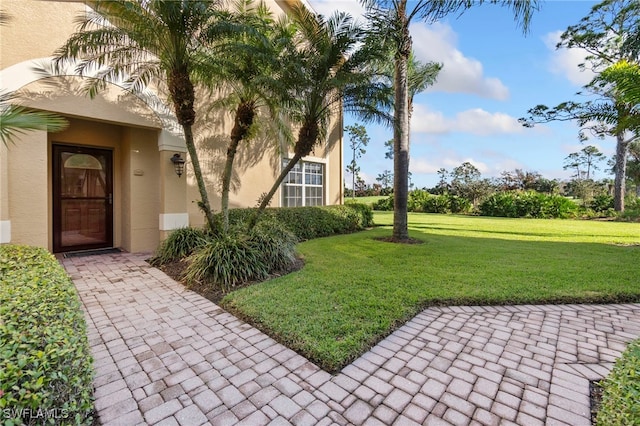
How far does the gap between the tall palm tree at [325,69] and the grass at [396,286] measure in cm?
249

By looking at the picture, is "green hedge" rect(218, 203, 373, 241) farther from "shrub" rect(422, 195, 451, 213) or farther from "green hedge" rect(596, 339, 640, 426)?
"shrub" rect(422, 195, 451, 213)

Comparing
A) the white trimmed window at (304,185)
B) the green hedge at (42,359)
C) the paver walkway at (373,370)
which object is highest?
the white trimmed window at (304,185)

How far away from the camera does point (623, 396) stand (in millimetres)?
1730

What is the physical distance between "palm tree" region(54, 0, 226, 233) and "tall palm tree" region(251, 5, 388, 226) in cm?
172

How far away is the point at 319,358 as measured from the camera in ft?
9.65

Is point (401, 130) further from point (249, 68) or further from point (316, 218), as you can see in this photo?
point (249, 68)

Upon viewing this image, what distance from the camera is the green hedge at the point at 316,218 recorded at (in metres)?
8.81

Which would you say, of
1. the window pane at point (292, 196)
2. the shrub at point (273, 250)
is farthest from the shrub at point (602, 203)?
the shrub at point (273, 250)

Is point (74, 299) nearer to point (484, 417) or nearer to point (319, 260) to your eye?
point (484, 417)

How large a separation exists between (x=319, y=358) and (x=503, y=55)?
1124 centimetres

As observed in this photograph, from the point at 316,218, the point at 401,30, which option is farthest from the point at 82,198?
the point at 401,30

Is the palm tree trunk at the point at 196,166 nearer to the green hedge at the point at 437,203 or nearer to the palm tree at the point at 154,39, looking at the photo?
the palm tree at the point at 154,39

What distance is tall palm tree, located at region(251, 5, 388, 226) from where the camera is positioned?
19.3 ft

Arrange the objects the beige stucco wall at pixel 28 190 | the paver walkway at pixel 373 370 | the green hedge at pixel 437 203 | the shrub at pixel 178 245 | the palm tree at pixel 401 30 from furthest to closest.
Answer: the green hedge at pixel 437 203 → the palm tree at pixel 401 30 → the shrub at pixel 178 245 → the beige stucco wall at pixel 28 190 → the paver walkway at pixel 373 370
